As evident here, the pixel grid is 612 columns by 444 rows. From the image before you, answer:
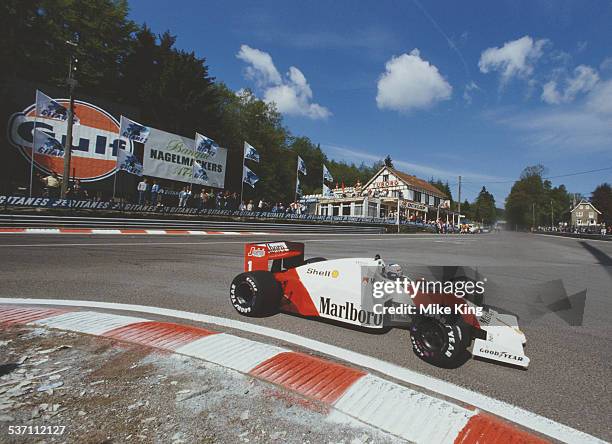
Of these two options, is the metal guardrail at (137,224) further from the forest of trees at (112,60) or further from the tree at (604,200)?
the tree at (604,200)

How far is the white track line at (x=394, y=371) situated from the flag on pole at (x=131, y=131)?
16.0 metres

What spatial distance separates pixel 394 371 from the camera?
2555 mm

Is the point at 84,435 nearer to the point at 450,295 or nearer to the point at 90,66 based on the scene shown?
the point at 450,295

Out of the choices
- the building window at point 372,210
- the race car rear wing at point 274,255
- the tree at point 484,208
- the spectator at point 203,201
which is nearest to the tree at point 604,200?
the tree at point 484,208

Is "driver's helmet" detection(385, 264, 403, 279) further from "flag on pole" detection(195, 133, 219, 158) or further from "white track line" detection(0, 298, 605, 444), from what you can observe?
"flag on pole" detection(195, 133, 219, 158)

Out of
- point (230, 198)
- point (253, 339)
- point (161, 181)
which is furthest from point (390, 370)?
point (161, 181)

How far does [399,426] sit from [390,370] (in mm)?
740

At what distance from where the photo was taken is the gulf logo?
17.3 metres

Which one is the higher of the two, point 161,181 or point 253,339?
point 161,181

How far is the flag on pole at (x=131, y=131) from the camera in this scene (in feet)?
57.8

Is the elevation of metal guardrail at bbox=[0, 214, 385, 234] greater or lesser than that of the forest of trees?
lesser

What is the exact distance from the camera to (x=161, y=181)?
25562mm

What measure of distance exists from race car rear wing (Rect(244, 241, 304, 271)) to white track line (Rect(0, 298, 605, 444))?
938 millimetres

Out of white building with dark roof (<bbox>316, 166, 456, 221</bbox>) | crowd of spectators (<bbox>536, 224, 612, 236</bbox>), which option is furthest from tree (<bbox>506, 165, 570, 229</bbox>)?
white building with dark roof (<bbox>316, 166, 456, 221</bbox>)
